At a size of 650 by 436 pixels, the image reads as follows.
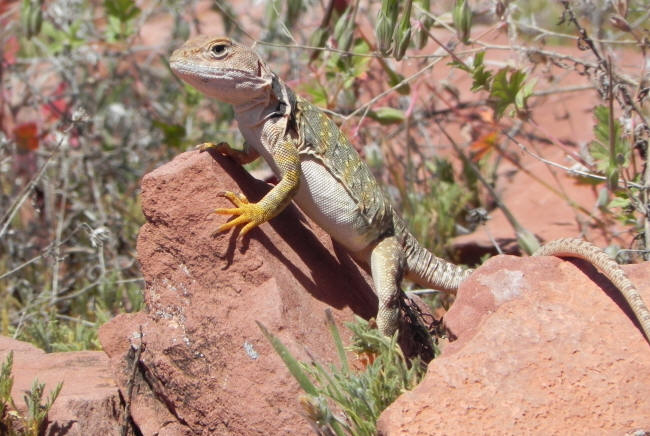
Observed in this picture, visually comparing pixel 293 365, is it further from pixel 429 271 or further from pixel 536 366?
pixel 429 271

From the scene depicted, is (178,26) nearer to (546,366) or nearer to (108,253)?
(108,253)

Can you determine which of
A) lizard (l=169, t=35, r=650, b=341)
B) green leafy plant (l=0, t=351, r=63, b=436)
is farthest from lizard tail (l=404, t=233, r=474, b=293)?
green leafy plant (l=0, t=351, r=63, b=436)

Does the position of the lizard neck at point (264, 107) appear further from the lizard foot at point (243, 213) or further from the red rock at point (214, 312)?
the lizard foot at point (243, 213)

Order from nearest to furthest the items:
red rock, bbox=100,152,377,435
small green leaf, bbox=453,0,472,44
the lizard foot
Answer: red rock, bbox=100,152,377,435 → the lizard foot → small green leaf, bbox=453,0,472,44

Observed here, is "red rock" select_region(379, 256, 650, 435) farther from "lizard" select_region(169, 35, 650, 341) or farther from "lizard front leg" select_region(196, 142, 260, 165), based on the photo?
"lizard front leg" select_region(196, 142, 260, 165)

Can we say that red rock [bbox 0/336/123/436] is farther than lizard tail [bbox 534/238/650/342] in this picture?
Yes

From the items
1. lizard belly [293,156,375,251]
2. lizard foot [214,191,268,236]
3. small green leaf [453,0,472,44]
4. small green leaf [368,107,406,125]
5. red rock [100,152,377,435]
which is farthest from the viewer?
small green leaf [368,107,406,125]
